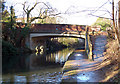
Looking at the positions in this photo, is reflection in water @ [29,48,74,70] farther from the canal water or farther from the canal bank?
the canal bank

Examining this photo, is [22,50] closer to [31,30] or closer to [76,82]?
[31,30]

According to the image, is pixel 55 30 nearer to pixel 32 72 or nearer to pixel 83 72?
pixel 32 72

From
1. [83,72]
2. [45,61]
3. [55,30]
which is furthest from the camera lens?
[55,30]

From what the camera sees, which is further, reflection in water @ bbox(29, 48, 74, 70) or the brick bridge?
the brick bridge

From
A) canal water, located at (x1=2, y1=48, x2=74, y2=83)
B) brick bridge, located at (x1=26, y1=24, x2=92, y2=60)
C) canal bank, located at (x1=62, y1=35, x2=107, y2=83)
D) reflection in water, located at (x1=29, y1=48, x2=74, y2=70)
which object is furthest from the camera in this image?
brick bridge, located at (x1=26, y1=24, x2=92, y2=60)

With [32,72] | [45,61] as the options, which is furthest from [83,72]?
[45,61]

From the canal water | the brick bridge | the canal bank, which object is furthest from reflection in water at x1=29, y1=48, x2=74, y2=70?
the brick bridge

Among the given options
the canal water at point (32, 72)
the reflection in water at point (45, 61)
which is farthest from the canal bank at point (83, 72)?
the reflection in water at point (45, 61)

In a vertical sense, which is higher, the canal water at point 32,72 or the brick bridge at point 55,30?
the brick bridge at point 55,30

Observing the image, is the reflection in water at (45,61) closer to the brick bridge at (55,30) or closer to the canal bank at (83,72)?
the canal bank at (83,72)

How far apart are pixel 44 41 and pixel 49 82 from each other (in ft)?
83.1

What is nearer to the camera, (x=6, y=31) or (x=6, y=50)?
(x=6, y=50)

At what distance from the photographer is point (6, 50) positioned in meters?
19.4

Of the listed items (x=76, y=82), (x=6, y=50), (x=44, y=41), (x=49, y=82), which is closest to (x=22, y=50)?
(x=6, y=50)
